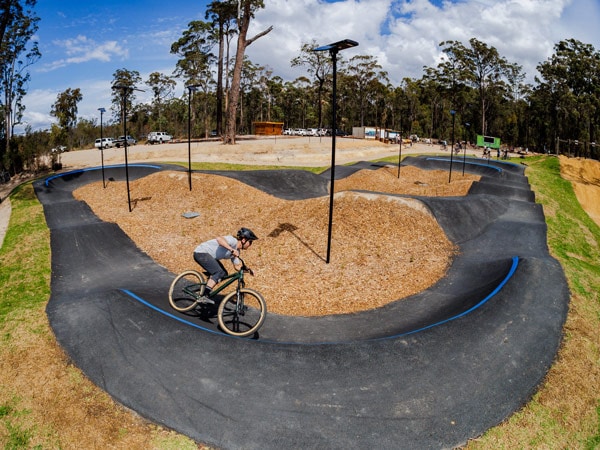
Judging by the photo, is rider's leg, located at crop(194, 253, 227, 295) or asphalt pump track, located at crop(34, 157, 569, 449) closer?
asphalt pump track, located at crop(34, 157, 569, 449)

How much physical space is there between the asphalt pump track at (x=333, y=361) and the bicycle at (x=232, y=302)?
13.7 inches

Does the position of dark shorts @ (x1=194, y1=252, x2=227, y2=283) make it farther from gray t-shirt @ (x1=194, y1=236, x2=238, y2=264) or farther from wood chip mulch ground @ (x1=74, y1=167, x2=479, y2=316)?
wood chip mulch ground @ (x1=74, y1=167, x2=479, y2=316)

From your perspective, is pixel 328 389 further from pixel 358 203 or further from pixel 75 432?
pixel 358 203

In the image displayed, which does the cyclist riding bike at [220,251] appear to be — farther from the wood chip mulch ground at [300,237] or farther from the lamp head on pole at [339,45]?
the lamp head on pole at [339,45]

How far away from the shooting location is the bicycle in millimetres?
8898

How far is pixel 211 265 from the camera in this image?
8.88 meters

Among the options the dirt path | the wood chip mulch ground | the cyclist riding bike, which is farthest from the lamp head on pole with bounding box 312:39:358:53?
the dirt path

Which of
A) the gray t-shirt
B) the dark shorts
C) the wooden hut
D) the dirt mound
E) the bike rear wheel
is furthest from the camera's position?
the wooden hut

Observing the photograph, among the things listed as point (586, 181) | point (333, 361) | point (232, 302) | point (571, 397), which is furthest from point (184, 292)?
point (586, 181)

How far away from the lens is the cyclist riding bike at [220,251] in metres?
8.52

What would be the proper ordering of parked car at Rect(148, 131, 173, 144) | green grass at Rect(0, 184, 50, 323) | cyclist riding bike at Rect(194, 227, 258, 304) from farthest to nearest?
parked car at Rect(148, 131, 173, 144) < green grass at Rect(0, 184, 50, 323) < cyclist riding bike at Rect(194, 227, 258, 304)

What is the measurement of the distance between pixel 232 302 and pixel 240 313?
0.47 meters

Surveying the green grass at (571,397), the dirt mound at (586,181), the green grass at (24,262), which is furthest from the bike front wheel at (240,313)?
the dirt mound at (586,181)

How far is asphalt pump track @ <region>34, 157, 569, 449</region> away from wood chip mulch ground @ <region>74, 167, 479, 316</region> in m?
1.25
